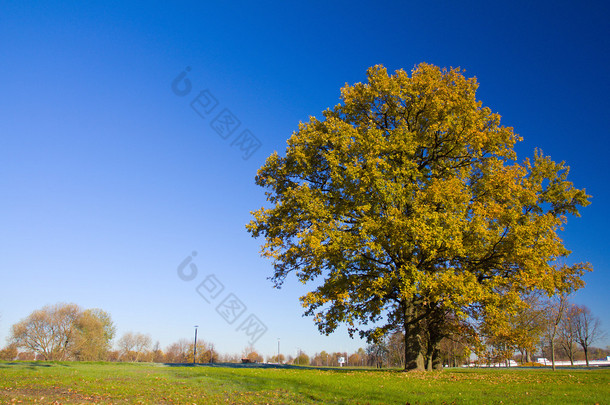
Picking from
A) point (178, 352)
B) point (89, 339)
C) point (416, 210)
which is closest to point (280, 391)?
point (416, 210)

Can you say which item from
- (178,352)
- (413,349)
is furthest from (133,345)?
(413,349)

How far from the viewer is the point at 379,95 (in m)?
21.4

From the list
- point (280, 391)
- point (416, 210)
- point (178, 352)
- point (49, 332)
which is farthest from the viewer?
point (178, 352)

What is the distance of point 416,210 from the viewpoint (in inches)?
671

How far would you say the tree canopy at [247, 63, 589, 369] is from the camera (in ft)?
55.4

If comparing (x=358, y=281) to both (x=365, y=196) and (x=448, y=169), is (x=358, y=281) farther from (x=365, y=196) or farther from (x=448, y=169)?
(x=448, y=169)

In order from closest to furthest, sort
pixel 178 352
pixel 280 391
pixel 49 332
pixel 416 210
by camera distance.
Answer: pixel 280 391, pixel 416 210, pixel 49 332, pixel 178 352

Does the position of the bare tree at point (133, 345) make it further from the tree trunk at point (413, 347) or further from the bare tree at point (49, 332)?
the tree trunk at point (413, 347)

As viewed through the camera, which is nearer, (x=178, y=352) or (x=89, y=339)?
(x=89, y=339)

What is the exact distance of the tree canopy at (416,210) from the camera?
16.9 m

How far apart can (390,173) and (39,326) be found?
74.9 metres

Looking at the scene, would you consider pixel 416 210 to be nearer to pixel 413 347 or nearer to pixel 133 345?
pixel 413 347

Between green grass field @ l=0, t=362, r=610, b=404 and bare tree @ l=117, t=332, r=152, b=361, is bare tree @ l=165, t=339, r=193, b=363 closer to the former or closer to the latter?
bare tree @ l=117, t=332, r=152, b=361

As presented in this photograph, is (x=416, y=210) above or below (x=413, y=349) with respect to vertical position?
above
